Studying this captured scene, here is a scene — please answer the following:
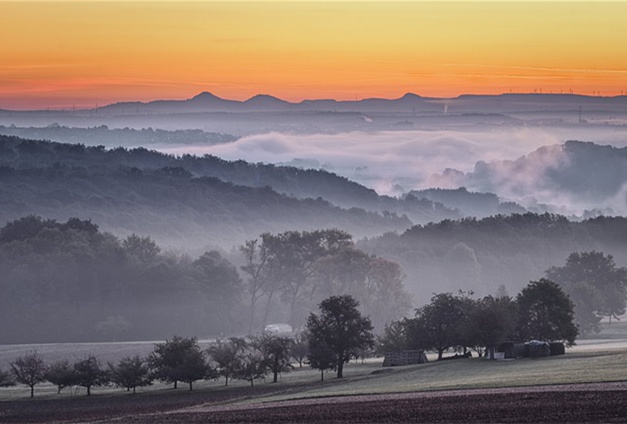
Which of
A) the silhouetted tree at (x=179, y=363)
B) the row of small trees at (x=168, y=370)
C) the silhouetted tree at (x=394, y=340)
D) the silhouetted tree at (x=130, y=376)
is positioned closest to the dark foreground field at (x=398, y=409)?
the silhouetted tree at (x=179, y=363)

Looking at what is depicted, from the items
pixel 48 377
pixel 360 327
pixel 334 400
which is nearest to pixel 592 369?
pixel 334 400

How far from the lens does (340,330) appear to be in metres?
138

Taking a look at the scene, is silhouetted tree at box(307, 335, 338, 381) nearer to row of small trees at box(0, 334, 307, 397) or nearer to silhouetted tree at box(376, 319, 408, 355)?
A: row of small trees at box(0, 334, 307, 397)

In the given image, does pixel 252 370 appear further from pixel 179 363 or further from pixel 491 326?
pixel 491 326

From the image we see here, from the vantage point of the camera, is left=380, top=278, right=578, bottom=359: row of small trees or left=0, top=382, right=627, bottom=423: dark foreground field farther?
left=380, top=278, right=578, bottom=359: row of small trees

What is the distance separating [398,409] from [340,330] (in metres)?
58.2

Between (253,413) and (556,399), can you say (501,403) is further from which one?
(253,413)

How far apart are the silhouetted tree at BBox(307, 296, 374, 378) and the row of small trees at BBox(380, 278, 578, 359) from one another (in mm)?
8582

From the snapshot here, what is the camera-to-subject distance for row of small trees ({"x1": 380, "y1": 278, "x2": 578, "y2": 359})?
13188 centimetres

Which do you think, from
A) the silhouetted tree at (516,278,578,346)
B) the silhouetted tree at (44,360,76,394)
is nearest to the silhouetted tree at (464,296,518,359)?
the silhouetted tree at (516,278,578,346)

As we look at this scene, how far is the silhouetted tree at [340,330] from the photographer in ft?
443

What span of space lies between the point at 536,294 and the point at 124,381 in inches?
1682

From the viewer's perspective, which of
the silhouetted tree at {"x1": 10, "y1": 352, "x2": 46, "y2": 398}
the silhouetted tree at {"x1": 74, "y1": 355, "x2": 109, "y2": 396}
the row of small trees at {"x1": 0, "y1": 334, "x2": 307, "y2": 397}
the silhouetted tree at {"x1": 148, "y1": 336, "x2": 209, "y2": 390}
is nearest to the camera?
the silhouetted tree at {"x1": 148, "y1": 336, "x2": 209, "y2": 390}

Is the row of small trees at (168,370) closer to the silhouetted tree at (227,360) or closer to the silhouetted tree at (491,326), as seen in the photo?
the silhouetted tree at (227,360)
